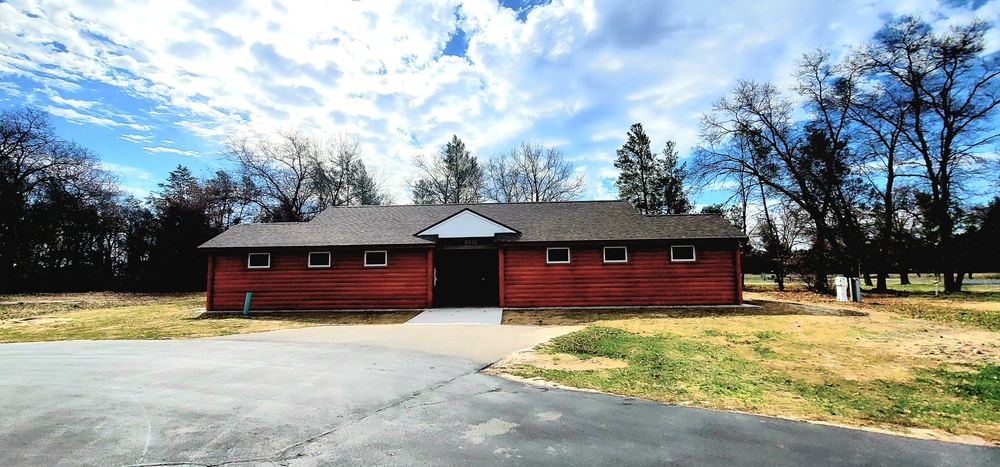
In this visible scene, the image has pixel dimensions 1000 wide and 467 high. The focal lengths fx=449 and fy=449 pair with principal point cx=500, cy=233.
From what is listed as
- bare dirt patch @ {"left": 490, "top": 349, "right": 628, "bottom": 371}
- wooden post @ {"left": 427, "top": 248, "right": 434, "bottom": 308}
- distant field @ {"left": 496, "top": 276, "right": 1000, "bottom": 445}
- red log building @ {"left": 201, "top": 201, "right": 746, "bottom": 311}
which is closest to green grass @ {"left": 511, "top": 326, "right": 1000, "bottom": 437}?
distant field @ {"left": 496, "top": 276, "right": 1000, "bottom": 445}

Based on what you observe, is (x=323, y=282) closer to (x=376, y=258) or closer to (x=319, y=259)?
(x=319, y=259)

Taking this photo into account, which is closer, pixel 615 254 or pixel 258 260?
pixel 615 254

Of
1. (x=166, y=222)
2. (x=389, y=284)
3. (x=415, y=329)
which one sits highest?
(x=166, y=222)

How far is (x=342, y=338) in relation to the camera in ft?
35.6

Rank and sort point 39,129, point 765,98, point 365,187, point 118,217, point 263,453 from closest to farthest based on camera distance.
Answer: point 263,453
point 765,98
point 39,129
point 118,217
point 365,187

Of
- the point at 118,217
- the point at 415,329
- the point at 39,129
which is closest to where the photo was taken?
the point at 415,329

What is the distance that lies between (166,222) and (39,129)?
982cm

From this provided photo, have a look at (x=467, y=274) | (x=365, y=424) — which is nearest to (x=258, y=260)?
(x=467, y=274)

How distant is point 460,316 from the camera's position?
15.2 meters

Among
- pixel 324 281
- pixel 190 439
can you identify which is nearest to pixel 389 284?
pixel 324 281

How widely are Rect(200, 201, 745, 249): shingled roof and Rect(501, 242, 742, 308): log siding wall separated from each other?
0.62 meters

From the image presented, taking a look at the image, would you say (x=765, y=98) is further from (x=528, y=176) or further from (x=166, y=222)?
(x=166, y=222)

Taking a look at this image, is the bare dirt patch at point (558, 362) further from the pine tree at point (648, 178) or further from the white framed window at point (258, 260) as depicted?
the pine tree at point (648, 178)

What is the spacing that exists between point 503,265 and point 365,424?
1266 centimetres
